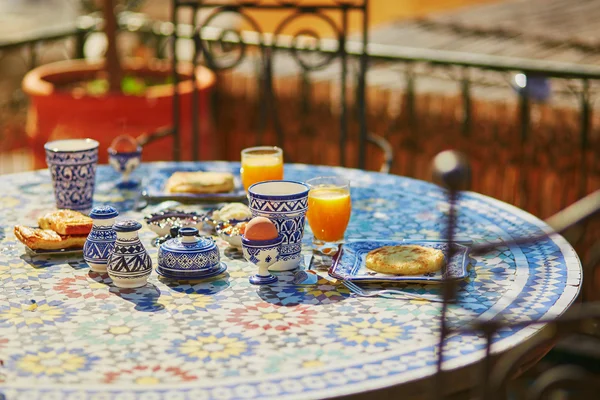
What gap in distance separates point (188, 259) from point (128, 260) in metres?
0.12

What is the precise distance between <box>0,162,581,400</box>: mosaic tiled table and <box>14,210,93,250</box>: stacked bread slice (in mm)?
31

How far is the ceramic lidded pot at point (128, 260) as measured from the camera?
67.0 inches

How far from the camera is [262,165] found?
90.0 inches

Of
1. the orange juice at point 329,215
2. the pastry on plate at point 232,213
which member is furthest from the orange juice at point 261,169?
the orange juice at point 329,215

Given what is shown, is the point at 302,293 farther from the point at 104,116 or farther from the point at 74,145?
the point at 104,116

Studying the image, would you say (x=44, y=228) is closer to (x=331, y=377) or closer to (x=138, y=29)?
(x=331, y=377)

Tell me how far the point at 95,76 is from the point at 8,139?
689mm

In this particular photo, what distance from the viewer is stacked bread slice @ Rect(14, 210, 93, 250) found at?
74.7 inches

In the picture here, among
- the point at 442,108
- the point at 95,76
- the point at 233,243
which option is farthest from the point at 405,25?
the point at 233,243

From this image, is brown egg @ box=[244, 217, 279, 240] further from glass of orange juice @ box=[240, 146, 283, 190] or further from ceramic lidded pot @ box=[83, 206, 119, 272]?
glass of orange juice @ box=[240, 146, 283, 190]

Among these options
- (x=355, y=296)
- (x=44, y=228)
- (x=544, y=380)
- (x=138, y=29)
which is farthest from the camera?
(x=138, y=29)

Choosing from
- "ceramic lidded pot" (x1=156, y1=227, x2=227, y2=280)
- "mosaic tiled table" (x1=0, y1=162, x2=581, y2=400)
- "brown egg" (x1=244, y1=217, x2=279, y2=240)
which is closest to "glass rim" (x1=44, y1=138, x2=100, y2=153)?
"mosaic tiled table" (x1=0, y1=162, x2=581, y2=400)

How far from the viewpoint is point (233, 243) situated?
1.94 m

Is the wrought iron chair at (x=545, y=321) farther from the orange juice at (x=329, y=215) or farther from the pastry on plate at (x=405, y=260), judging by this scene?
the orange juice at (x=329, y=215)
